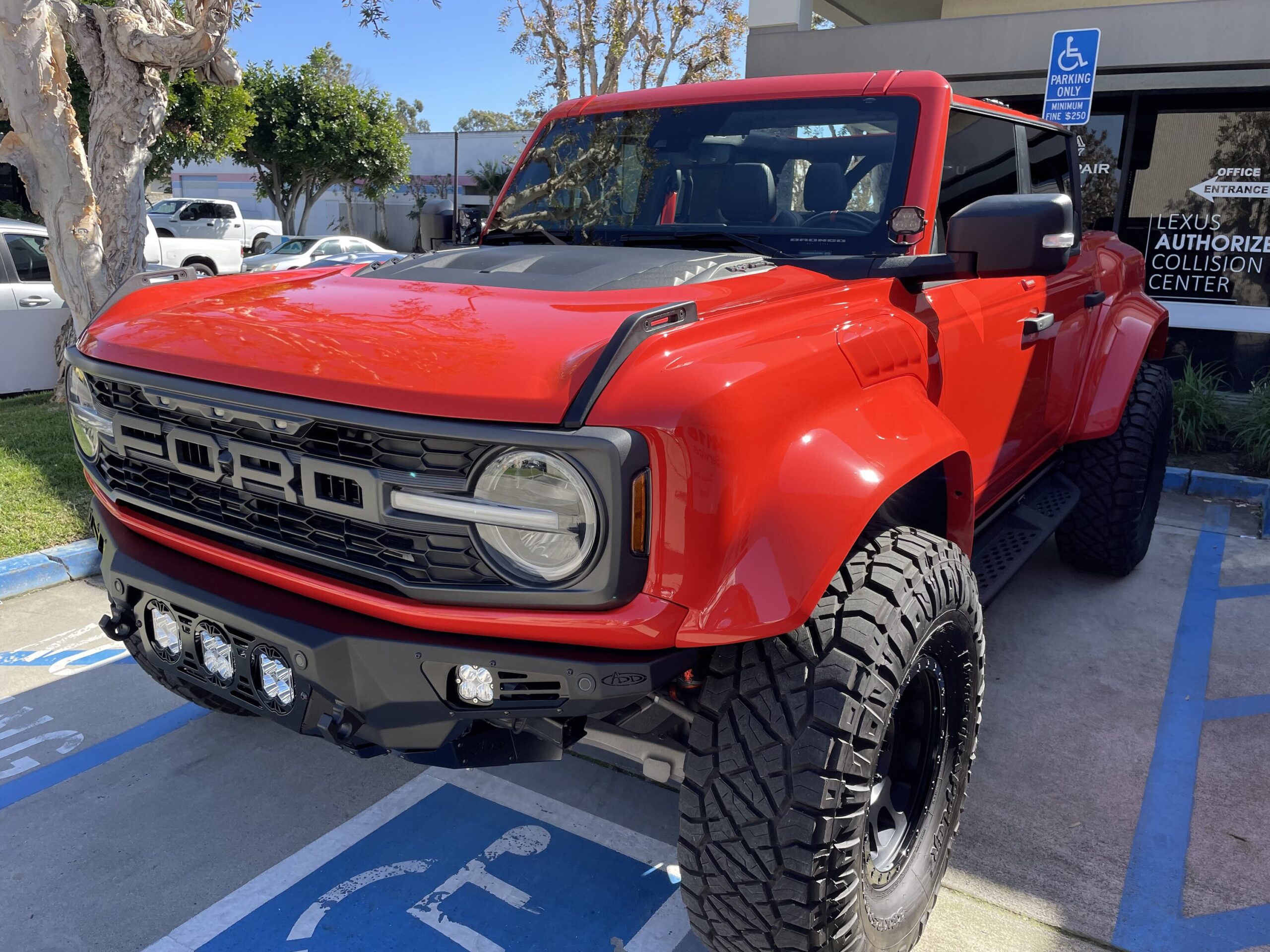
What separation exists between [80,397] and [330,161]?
1090 inches

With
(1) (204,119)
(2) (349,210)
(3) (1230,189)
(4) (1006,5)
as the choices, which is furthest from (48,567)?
(2) (349,210)

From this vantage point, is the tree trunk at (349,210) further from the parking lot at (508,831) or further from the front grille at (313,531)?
the front grille at (313,531)

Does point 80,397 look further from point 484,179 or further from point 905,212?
point 484,179

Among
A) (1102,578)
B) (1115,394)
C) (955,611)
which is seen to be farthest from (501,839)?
(1102,578)

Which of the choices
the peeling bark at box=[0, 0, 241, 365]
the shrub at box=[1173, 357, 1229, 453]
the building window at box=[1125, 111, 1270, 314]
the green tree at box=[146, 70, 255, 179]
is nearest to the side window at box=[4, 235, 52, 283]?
the peeling bark at box=[0, 0, 241, 365]

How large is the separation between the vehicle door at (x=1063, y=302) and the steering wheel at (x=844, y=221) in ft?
3.36

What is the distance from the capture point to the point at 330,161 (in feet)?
89.7

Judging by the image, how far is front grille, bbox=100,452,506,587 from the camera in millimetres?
1636

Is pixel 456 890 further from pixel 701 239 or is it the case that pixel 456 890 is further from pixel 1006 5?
pixel 1006 5

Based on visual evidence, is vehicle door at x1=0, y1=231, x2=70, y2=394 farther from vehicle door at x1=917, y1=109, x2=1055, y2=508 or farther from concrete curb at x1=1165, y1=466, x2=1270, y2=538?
concrete curb at x1=1165, y1=466, x2=1270, y2=538

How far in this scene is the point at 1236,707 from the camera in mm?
3318

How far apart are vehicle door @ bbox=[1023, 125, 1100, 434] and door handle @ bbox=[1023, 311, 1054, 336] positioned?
0.06 feet

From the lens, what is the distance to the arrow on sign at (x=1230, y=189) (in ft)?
27.2

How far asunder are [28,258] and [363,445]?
8552 mm
